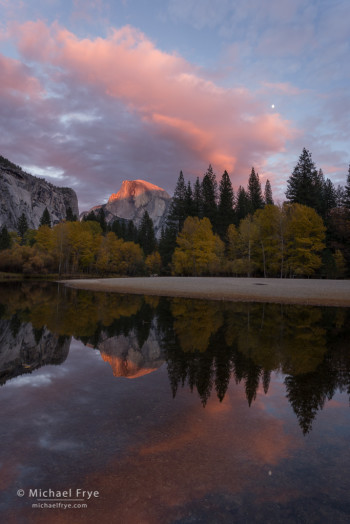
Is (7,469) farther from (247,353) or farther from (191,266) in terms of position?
(191,266)

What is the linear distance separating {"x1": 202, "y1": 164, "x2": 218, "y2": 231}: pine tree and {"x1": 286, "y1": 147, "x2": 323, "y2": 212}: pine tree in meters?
21.5

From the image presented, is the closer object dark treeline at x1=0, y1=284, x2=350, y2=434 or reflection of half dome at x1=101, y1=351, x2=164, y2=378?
dark treeline at x1=0, y1=284, x2=350, y2=434

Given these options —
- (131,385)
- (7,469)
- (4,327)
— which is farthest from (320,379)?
(4,327)

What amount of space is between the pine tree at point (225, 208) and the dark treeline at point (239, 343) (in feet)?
205

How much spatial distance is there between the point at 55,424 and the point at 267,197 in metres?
109

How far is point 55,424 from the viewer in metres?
4.77

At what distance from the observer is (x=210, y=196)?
84938 millimetres

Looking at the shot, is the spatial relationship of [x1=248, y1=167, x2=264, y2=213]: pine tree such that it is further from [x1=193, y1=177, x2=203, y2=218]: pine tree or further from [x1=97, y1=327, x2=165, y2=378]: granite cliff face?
[x1=97, y1=327, x2=165, y2=378]: granite cliff face

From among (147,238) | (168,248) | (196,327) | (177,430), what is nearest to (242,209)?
(168,248)

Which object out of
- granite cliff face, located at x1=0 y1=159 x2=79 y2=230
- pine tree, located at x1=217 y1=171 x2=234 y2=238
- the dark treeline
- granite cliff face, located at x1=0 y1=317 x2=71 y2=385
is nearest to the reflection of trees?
the dark treeline

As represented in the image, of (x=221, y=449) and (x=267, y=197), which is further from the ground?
(x=267, y=197)

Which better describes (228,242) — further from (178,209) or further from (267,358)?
(267,358)

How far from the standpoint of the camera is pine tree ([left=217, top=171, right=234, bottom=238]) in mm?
79625

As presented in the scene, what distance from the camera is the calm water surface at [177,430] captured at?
10.1 feet
